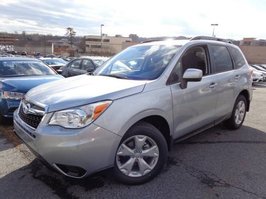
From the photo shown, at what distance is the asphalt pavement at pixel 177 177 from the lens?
3.12 meters

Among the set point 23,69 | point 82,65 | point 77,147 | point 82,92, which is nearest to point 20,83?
point 23,69

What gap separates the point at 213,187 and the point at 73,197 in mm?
1607

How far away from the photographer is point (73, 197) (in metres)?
3.01

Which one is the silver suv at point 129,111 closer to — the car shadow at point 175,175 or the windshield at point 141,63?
the windshield at point 141,63

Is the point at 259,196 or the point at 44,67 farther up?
the point at 44,67

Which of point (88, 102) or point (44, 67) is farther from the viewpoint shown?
point (44, 67)

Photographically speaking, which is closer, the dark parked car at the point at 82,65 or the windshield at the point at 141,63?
the windshield at the point at 141,63

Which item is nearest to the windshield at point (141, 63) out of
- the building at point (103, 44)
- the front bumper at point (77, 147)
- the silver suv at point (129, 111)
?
the silver suv at point (129, 111)

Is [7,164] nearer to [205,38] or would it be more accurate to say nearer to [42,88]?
[42,88]

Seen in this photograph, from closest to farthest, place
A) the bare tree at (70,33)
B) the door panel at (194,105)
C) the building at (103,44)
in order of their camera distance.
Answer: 1. the door panel at (194,105)
2. the building at (103,44)
3. the bare tree at (70,33)

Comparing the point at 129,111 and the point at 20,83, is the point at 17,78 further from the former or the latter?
the point at 129,111

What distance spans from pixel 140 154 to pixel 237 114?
3060 mm

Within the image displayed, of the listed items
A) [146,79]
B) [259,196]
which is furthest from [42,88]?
[259,196]

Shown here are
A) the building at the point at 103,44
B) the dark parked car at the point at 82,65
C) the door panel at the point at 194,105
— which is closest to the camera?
the door panel at the point at 194,105
